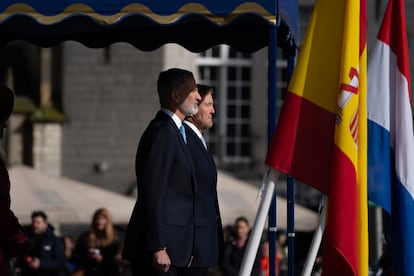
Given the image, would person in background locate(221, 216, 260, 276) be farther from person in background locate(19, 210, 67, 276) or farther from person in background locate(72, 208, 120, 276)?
person in background locate(19, 210, 67, 276)

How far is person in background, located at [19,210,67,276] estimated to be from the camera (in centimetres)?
1578

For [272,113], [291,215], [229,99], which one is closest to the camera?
[272,113]

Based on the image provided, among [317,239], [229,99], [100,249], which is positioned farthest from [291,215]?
[229,99]

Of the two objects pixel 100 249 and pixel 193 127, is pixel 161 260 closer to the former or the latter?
pixel 193 127

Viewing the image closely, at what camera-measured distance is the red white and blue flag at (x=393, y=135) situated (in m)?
9.52

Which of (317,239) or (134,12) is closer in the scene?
(317,239)

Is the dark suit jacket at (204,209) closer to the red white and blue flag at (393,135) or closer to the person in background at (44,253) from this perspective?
the red white and blue flag at (393,135)

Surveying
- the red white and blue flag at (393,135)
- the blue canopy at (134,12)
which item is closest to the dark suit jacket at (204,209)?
the blue canopy at (134,12)

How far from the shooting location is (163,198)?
884 cm

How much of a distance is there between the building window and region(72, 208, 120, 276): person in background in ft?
48.4

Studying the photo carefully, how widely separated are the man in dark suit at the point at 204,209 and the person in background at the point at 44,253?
6.58m

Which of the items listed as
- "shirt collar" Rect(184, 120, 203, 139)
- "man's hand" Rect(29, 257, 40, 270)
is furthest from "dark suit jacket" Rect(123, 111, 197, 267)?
"man's hand" Rect(29, 257, 40, 270)

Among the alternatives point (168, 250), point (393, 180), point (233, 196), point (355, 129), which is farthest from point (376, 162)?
point (233, 196)

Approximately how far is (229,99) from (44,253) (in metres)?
15.8
